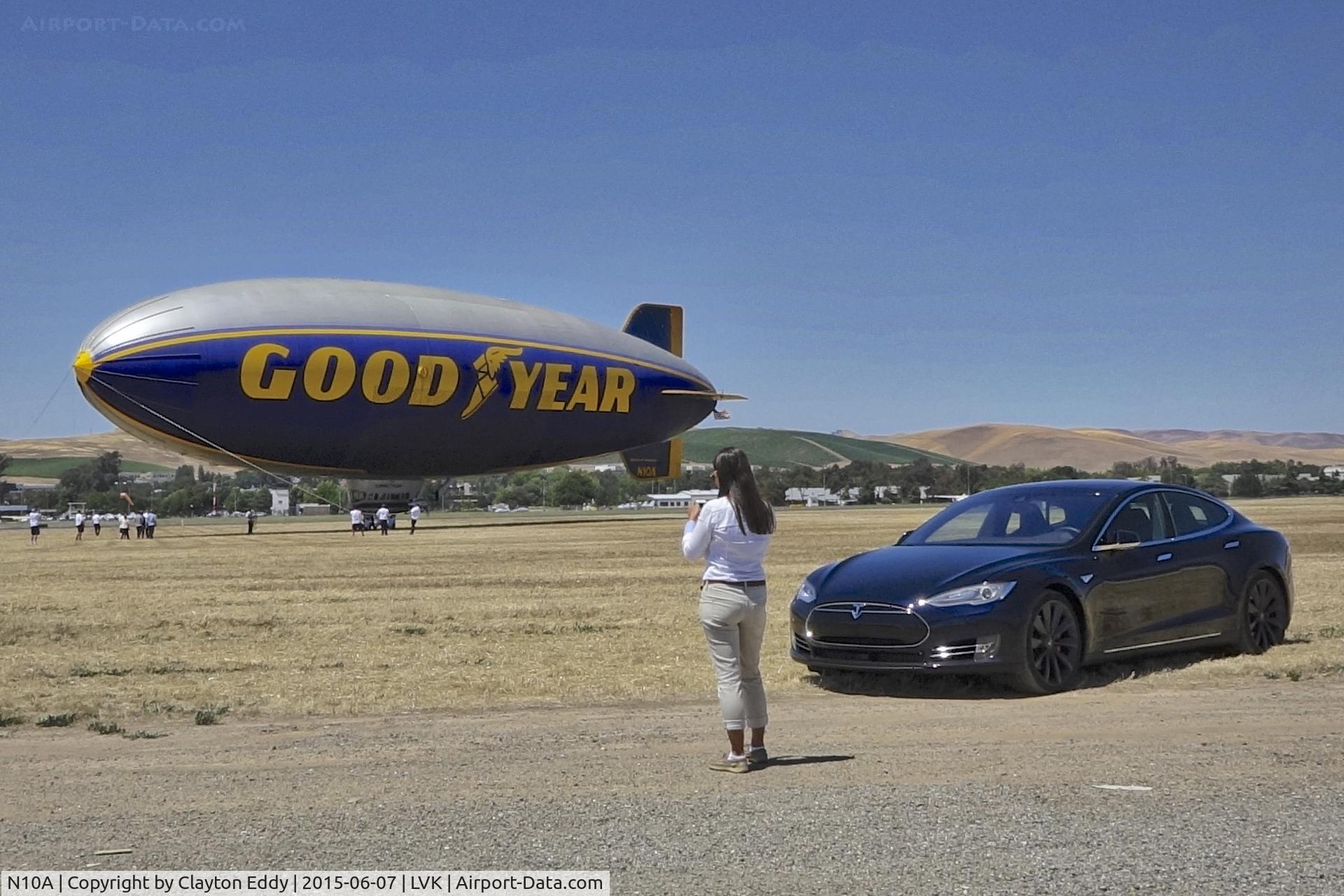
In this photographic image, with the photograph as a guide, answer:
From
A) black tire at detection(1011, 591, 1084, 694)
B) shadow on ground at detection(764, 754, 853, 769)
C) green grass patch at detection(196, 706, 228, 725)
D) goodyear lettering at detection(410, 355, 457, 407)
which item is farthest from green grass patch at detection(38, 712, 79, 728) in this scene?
goodyear lettering at detection(410, 355, 457, 407)

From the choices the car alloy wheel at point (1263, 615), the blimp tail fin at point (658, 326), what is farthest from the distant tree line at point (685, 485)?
the car alloy wheel at point (1263, 615)

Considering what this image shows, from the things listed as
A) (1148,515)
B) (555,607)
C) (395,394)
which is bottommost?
(555,607)

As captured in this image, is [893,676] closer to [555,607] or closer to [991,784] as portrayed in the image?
[991,784]

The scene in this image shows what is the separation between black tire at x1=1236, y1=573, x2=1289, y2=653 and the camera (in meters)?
11.9

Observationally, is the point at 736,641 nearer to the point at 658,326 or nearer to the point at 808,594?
the point at 808,594

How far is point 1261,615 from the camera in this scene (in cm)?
1210

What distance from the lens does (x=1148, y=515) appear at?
11523 millimetres

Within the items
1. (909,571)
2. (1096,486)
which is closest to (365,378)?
(1096,486)

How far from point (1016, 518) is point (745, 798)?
5.69 meters

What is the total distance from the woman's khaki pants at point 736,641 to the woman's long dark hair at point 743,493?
36 centimetres

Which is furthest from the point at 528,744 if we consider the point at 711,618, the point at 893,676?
the point at 893,676

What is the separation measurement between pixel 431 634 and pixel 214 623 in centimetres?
358

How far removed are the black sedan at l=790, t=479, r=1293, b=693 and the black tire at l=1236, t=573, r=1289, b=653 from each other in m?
0.01

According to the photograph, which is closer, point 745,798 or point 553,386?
point 745,798
